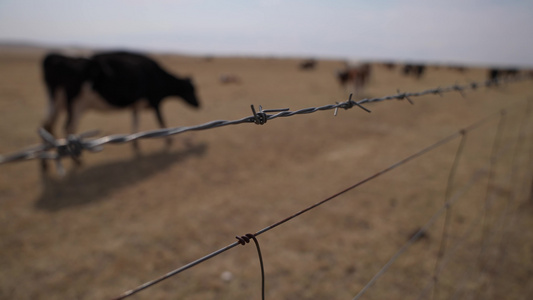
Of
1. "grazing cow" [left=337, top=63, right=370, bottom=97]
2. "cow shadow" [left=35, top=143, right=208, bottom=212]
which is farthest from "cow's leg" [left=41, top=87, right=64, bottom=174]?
"grazing cow" [left=337, top=63, right=370, bottom=97]

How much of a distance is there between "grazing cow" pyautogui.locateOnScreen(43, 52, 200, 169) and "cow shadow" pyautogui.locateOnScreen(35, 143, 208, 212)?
738 mm

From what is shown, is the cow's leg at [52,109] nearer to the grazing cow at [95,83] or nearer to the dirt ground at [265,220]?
the grazing cow at [95,83]

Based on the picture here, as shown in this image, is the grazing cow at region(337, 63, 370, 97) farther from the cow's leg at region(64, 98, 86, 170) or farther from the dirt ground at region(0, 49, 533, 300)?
the cow's leg at region(64, 98, 86, 170)

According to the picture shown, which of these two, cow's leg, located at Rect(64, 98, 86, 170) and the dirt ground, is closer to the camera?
the dirt ground

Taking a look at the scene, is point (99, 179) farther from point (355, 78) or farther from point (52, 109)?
point (355, 78)

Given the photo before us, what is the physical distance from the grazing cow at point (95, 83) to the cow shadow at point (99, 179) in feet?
2.42

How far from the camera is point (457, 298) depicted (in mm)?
2295

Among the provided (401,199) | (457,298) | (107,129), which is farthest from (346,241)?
(107,129)

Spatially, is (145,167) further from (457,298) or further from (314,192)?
(457,298)

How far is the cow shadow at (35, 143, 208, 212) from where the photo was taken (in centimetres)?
366

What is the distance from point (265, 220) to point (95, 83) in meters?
3.44

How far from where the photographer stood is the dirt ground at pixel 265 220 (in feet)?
7.96

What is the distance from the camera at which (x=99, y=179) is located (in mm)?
→ 4289

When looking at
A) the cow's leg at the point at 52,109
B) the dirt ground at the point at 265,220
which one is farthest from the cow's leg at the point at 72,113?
the dirt ground at the point at 265,220
